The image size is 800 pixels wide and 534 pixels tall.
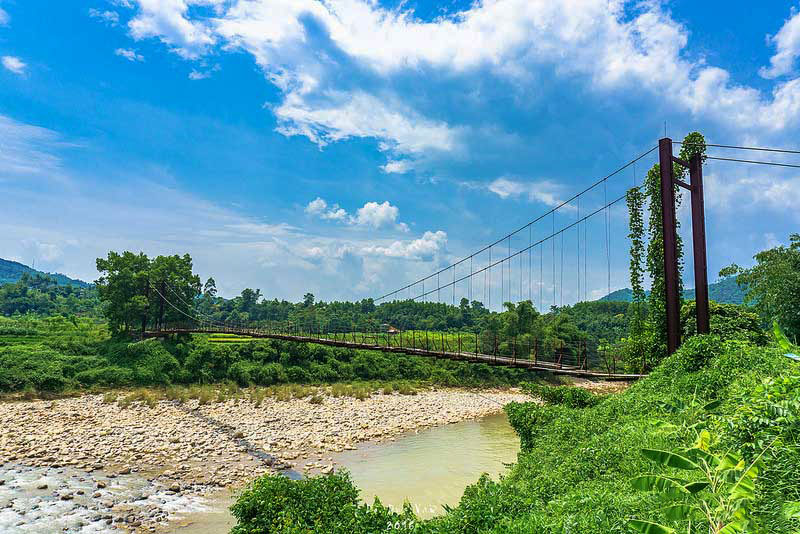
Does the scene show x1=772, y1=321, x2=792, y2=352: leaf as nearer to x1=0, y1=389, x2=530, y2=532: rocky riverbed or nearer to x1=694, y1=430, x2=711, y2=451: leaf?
x1=694, y1=430, x2=711, y2=451: leaf

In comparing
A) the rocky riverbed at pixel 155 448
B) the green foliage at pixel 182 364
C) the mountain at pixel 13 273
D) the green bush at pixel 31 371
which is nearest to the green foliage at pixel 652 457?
the rocky riverbed at pixel 155 448

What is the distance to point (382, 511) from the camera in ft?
13.6

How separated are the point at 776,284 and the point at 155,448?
16.7 meters

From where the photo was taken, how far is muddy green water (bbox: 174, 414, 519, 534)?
8367mm

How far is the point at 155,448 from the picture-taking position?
11.4 metres

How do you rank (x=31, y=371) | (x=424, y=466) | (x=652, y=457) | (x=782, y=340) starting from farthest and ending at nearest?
1. (x=31, y=371)
2. (x=424, y=466)
3. (x=782, y=340)
4. (x=652, y=457)

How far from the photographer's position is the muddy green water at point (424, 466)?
329 inches

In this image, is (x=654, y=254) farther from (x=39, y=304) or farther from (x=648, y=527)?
(x=39, y=304)

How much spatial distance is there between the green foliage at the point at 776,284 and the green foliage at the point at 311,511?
9.91 meters

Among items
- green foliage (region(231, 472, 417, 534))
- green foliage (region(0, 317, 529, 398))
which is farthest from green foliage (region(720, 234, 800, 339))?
green foliage (region(0, 317, 529, 398))

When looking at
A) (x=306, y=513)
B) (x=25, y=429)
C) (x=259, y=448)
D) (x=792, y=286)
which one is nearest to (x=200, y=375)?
(x=25, y=429)

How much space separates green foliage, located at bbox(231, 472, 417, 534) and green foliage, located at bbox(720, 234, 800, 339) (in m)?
9.91

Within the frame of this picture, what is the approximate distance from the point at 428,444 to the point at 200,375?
444 inches

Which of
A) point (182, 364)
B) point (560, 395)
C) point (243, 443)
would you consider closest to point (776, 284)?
point (560, 395)
